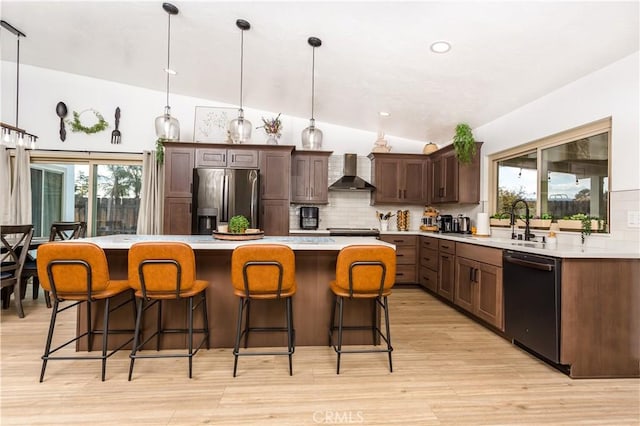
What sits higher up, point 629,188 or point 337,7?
point 337,7

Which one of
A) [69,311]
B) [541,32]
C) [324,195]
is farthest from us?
[324,195]

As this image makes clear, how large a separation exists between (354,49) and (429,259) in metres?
3.06

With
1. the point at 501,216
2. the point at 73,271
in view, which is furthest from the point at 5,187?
the point at 501,216

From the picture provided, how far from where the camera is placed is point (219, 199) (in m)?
4.44

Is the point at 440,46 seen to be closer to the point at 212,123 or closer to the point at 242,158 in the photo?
the point at 242,158

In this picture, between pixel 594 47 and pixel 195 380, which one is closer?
pixel 195 380

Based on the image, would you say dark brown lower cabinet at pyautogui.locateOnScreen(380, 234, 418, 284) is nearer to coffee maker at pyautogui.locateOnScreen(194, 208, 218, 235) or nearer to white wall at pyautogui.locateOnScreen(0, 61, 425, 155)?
white wall at pyautogui.locateOnScreen(0, 61, 425, 155)

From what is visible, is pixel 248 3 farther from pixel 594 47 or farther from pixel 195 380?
pixel 195 380

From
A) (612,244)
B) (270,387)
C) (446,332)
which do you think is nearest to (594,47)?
(612,244)

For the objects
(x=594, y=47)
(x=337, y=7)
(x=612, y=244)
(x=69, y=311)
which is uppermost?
(x=337, y=7)

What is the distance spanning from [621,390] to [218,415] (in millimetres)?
2638

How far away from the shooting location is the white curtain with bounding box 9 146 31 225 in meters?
4.89

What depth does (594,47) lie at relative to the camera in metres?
2.43

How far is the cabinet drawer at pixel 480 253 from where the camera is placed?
2953 mm
